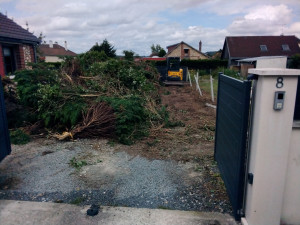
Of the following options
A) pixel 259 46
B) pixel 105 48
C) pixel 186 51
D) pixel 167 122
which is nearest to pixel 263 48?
pixel 259 46

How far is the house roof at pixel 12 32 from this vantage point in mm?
11660

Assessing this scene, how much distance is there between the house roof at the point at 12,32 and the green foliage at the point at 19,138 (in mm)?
6649

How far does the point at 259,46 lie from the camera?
40.7m

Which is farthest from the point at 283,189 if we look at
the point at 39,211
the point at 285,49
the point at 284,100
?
the point at 285,49

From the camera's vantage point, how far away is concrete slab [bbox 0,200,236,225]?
123 inches

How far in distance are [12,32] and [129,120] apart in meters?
9.39

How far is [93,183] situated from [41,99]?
168 inches

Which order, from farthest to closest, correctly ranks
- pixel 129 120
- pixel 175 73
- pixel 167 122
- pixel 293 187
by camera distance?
pixel 175 73 → pixel 167 122 → pixel 129 120 → pixel 293 187

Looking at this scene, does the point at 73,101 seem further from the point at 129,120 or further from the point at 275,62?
the point at 275,62

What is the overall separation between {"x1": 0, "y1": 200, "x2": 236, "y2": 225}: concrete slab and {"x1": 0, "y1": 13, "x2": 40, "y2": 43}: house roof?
10.3 meters

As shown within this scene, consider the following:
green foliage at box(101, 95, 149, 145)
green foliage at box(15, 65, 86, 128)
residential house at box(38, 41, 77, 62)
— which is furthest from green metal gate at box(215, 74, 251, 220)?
residential house at box(38, 41, 77, 62)

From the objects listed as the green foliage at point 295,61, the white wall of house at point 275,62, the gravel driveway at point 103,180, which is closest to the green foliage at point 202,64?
the green foliage at point 295,61

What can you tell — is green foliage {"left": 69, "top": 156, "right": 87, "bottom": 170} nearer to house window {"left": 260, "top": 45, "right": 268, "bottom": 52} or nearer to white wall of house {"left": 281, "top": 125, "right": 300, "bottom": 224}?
white wall of house {"left": 281, "top": 125, "right": 300, "bottom": 224}

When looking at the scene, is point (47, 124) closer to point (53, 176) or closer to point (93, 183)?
point (53, 176)
